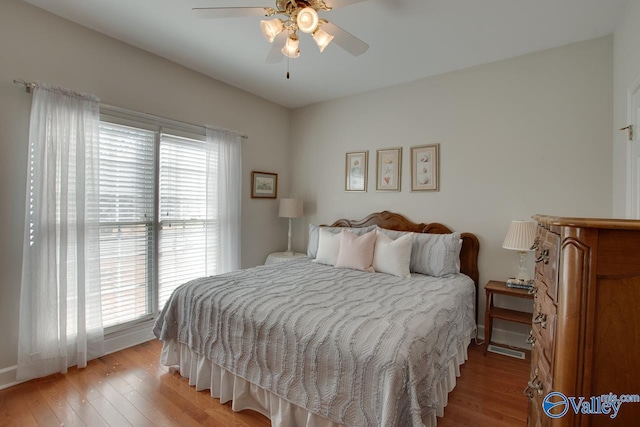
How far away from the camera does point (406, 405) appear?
133 centimetres

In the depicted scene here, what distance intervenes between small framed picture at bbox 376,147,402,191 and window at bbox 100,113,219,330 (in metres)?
1.95

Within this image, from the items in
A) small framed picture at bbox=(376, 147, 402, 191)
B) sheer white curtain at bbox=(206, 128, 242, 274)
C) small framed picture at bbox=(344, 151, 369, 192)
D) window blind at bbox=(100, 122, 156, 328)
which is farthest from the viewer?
small framed picture at bbox=(344, 151, 369, 192)

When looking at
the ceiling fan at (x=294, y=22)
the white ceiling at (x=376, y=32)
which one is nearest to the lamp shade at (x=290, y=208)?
the white ceiling at (x=376, y=32)

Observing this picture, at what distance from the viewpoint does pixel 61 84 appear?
2.36 m

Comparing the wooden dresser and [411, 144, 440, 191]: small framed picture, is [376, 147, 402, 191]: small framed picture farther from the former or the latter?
the wooden dresser

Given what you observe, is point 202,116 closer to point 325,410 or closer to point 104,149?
point 104,149

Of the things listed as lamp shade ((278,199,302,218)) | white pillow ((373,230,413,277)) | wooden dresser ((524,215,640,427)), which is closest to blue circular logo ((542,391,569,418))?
wooden dresser ((524,215,640,427))

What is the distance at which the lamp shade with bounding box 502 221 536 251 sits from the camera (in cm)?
251

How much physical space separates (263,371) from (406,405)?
82cm

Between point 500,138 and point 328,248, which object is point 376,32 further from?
point 328,248

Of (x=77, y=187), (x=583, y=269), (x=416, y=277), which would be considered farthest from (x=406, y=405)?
(x=77, y=187)

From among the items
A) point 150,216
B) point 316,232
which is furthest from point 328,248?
point 150,216

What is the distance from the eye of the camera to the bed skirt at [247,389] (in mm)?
1628

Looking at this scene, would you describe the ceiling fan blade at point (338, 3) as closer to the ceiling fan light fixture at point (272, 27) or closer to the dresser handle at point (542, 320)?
the ceiling fan light fixture at point (272, 27)
